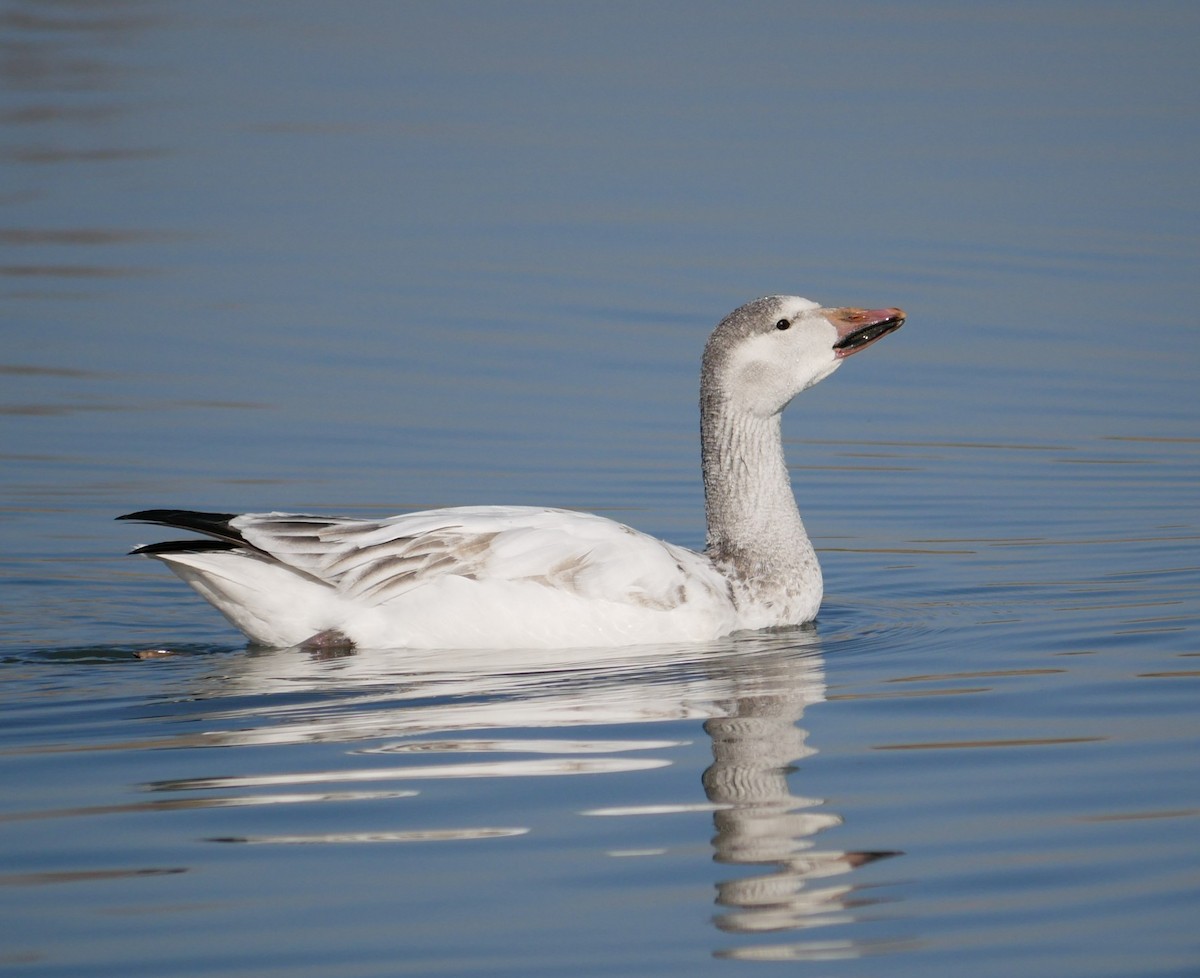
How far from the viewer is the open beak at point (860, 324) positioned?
988 cm

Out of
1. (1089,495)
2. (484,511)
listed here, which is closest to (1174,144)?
(1089,495)

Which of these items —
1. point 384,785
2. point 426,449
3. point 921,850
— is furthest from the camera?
point 426,449

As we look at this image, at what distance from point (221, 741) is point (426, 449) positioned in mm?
6259

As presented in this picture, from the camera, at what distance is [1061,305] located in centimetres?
1770

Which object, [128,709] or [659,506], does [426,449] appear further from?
[128,709]

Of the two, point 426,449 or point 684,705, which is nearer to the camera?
point 684,705

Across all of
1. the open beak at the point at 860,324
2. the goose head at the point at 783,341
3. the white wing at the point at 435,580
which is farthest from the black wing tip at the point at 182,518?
the open beak at the point at 860,324

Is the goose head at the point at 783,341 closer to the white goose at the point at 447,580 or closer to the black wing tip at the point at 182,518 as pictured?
the white goose at the point at 447,580

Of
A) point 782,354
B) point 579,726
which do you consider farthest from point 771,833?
point 782,354

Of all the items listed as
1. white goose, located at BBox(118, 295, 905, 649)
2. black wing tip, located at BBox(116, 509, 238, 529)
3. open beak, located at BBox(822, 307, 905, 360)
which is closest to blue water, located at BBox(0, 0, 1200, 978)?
white goose, located at BBox(118, 295, 905, 649)

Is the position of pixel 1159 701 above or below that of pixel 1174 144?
below

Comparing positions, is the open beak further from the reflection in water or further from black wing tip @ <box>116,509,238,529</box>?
black wing tip @ <box>116,509,238,529</box>

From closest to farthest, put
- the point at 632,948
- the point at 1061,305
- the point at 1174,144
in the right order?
the point at 632,948, the point at 1061,305, the point at 1174,144

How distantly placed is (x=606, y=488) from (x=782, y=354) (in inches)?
117
